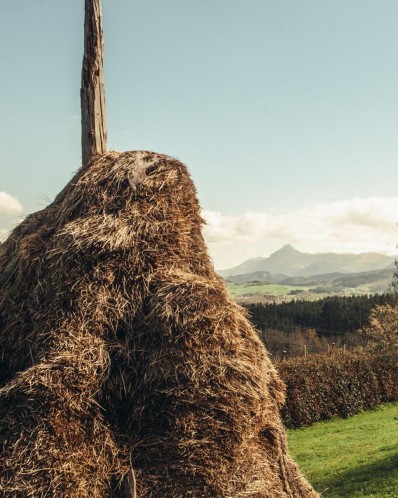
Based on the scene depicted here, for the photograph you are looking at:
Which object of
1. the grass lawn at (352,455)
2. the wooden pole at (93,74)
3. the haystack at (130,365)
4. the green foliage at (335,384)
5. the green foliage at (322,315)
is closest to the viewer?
the haystack at (130,365)

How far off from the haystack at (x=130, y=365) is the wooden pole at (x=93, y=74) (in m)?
1.70

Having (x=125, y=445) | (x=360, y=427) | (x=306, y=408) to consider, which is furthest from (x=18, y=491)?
(x=306, y=408)

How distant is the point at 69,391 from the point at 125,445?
0.76 meters

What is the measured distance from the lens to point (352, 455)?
18844mm

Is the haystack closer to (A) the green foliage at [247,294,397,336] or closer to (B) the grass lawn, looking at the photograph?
(B) the grass lawn

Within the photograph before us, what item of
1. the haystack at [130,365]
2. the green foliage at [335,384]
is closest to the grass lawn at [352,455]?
the green foliage at [335,384]

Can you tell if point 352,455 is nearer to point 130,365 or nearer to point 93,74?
point 130,365

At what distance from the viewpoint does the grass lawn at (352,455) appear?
555 inches

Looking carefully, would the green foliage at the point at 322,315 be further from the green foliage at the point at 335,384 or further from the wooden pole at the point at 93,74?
the wooden pole at the point at 93,74

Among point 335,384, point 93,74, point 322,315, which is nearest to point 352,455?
point 335,384

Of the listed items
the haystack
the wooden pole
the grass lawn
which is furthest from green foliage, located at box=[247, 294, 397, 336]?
the haystack

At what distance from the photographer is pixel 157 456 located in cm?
524

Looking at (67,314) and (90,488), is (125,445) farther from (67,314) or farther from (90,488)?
(67,314)

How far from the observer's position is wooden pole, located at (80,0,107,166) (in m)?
8.12
